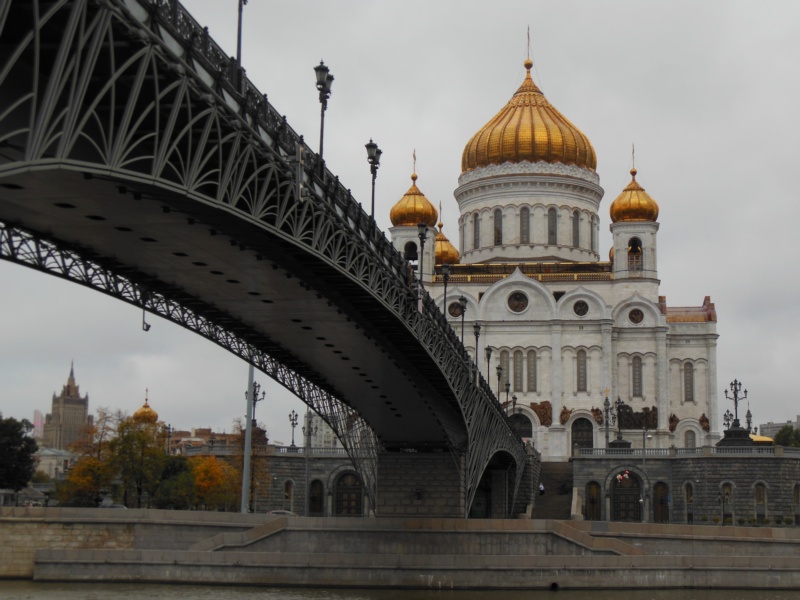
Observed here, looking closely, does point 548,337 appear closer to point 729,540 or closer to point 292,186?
point 729,540

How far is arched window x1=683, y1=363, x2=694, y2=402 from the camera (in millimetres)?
83875

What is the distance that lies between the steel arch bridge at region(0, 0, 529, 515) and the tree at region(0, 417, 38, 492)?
30.0 metres

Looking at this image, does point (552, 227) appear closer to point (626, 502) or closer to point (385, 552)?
point (626, 502)

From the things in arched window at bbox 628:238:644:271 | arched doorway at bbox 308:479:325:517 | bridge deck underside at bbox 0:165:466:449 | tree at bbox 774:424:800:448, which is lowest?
arched doorway at bbox 308:479:325:517

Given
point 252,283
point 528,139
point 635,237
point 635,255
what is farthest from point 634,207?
point 252,283

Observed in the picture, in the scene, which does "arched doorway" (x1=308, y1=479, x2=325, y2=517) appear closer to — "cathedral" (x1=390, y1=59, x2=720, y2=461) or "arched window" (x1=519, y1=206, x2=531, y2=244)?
"cathedral" (x1=390, y1=59, x2=720, y2=461)

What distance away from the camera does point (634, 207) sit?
8531cm

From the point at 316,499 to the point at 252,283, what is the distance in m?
46.0

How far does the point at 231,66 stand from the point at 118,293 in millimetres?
7644

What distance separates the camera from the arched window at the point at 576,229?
295 ft

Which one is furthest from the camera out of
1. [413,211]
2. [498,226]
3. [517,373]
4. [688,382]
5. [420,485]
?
[498,226]

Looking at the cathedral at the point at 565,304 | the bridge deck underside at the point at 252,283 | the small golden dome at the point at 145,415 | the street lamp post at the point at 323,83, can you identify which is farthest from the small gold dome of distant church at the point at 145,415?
the street lamp post at the point at 323,83

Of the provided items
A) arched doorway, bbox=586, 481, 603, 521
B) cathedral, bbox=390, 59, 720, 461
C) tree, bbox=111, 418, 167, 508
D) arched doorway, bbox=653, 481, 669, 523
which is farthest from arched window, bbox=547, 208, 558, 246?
tree, bbox=111, 418, 167, 508

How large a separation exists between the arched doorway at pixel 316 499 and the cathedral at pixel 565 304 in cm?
1297
